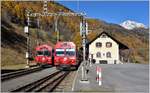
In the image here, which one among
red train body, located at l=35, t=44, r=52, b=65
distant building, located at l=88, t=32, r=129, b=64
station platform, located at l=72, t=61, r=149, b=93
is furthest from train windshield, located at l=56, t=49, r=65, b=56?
distant building, located at l=88, t=32, r=129, b=64

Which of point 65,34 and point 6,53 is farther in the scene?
point 65,34

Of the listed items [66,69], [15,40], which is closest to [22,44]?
[15,40]

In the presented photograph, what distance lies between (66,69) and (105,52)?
39608mm

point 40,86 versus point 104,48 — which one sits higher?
point 104,48

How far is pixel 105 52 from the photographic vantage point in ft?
298

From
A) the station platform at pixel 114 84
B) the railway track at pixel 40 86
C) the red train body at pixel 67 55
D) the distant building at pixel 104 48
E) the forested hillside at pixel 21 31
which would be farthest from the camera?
the distant building at pixel 104 48

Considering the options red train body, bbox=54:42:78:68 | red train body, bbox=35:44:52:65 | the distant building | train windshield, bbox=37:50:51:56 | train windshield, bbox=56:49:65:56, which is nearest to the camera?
red train body, bbox=54:42:78:68

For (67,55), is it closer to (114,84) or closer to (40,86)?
(40,86)

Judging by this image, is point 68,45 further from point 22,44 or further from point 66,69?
point 22,44

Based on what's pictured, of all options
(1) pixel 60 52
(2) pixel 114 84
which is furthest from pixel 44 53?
(2) pixel 114 84

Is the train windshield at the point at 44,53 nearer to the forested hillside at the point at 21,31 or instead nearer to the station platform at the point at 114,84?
the forested hillside at the point at 21,31

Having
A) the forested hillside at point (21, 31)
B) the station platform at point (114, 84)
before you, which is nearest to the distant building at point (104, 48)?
the forested hillside at point (21, 31)

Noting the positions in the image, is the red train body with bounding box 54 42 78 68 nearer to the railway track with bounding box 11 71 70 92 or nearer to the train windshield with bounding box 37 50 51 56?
the train windshield with bounding box 37 50 51 56

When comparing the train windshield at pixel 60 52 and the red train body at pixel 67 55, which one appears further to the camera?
the train windshield at pixel 60 52
